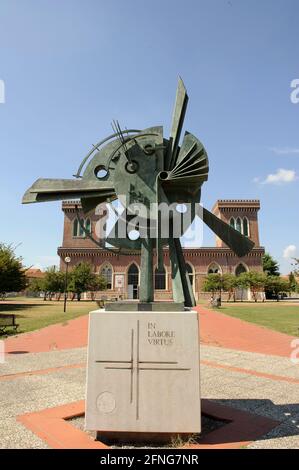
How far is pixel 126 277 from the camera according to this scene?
51094 mm

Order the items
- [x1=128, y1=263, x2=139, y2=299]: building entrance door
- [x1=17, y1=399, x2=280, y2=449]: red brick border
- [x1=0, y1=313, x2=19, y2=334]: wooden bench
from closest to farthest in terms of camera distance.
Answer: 1. [x1=17, y1=399, x2=280, y2=449]: red brick border
2. [x1=0, y1=313, x2=19, y2=334]: wooden bench
3. [x1=128, y1=263, x2=139, y2=299]: building entrance door

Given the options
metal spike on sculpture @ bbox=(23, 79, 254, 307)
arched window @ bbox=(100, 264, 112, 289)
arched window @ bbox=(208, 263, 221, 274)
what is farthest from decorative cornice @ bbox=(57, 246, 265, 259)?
metal spike on sculpture @ bbox=(23, 79, 254, 307)

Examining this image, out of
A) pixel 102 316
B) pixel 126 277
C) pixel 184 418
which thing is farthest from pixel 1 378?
pixel 126 277

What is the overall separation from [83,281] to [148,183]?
4102 centimetres

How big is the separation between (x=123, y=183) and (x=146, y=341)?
2.37 m

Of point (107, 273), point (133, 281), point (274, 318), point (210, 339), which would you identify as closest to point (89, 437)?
point (210, 339)

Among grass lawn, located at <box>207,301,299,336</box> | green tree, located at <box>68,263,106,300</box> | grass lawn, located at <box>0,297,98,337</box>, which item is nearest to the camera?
grass lawn, located at <box>207,301,299,336</box>

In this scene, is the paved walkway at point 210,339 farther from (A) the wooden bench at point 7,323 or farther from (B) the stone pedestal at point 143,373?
(B) the stone pedestal at point 143,373

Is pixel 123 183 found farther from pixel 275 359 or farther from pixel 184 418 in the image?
pixel 275 359

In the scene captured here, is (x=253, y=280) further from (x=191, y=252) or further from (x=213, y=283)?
(x=191, y=252)

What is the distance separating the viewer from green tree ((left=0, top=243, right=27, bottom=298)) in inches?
1073

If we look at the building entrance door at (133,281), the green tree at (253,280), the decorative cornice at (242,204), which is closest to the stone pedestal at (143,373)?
the green tree at (253,280)

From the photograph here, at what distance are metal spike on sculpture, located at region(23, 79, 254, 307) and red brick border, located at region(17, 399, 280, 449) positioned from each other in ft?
5.71

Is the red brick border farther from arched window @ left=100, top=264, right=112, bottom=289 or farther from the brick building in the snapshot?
arched window @ left=100, top=264, right=112, bottom=289
